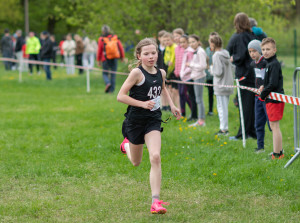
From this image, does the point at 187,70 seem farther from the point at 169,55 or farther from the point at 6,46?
the point at 6,46

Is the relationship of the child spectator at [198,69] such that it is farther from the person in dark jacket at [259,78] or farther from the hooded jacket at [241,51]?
the person in dark jacket at [259,78]

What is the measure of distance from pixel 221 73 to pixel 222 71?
62 millimetres

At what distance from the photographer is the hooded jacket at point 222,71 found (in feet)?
32.0

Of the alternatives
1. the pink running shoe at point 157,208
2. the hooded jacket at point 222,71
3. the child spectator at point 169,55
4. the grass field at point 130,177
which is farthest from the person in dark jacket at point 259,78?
the child spectator at point 169,55

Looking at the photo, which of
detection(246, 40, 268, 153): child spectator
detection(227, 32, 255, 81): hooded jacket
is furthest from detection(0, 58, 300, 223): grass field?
detection(227, 32, 255, 81): hooded jacket

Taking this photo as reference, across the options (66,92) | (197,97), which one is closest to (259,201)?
(197,97)

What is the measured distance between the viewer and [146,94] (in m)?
5.68

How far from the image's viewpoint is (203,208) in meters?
5.76

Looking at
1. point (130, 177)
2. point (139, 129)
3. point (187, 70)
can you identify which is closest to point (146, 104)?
point (139, 129)

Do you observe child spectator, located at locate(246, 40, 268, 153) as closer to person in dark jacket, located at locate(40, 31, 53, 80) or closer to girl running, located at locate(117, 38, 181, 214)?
girl running, located at locate(117, 38, 181, 214)

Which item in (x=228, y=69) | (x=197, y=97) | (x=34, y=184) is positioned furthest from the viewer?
(x=197, y=97)

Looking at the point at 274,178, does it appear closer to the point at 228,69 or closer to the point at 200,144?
the point at 200,144

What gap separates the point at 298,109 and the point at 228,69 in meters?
2.66

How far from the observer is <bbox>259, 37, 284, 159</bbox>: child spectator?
7328 millimetres
